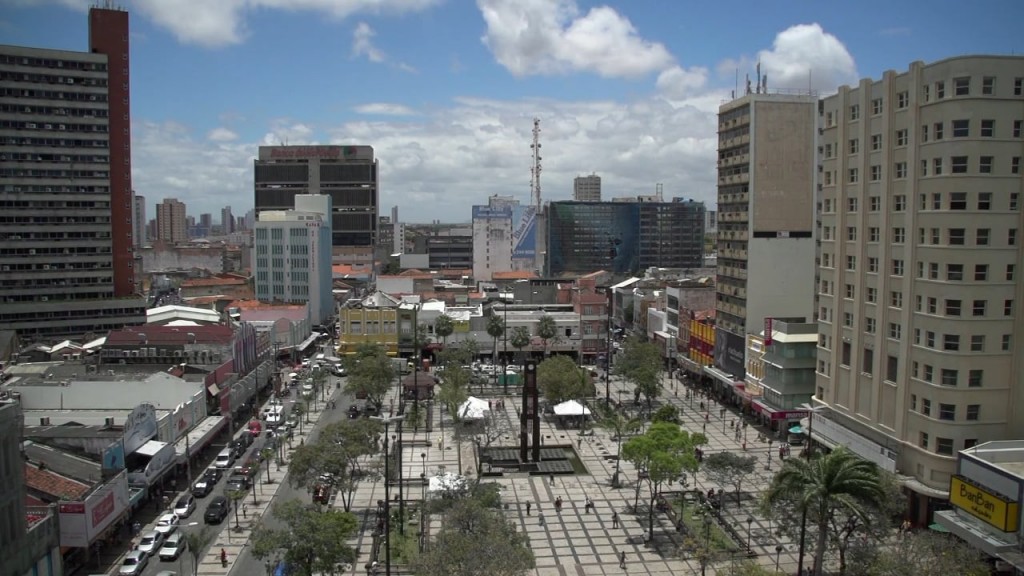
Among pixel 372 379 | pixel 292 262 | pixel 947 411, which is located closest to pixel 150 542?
pixel 372 379

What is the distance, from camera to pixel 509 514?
37594mm

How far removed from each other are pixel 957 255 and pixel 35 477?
3793 centimetres

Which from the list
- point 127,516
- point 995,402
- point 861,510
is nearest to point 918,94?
point 995,402

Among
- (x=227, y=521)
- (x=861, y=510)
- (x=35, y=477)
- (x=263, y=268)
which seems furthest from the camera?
(x=263, y=268)

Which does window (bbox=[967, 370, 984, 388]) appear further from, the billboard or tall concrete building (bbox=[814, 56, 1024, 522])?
the billboard

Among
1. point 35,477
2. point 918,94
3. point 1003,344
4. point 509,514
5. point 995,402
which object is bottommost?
point 509,514

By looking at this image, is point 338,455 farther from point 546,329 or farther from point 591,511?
point 546,329

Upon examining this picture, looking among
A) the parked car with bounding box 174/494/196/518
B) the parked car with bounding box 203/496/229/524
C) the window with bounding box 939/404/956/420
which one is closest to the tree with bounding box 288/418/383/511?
the parked car with bounding box 203/496/229/524

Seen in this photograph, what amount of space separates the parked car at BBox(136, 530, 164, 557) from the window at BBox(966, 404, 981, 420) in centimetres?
3399

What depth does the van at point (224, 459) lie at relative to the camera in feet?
144

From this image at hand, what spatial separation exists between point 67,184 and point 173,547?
51.4 m

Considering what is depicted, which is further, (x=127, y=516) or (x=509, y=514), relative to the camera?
(x=509, y=514)

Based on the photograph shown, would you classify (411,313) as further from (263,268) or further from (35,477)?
(35,477)

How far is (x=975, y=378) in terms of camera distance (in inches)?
1315
